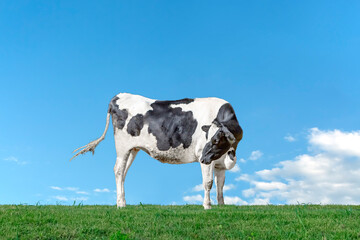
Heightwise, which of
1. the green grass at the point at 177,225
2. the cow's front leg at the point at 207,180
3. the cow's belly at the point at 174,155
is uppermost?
the cow's belly at the point at 174,155

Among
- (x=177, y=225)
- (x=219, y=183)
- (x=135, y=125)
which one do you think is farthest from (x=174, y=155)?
(x=177, y=225)

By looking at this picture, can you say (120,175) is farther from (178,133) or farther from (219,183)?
(219,183)

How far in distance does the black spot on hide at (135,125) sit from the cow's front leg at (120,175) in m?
0.62

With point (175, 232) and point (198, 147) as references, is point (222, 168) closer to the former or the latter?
point (198, 147)

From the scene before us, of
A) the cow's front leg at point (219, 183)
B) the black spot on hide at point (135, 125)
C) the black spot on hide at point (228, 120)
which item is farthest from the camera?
the cow's front leg at point (219, 183)

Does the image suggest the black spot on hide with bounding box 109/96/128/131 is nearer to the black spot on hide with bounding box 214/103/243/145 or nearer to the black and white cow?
the black and white cow

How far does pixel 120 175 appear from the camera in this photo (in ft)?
37.4

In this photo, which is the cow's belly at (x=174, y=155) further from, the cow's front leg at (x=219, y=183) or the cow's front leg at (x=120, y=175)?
the cow's front leg at (x=219, y=183)

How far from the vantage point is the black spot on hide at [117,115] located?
1161 cm

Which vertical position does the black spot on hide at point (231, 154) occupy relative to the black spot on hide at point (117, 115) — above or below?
below

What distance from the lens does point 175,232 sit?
24.2ft

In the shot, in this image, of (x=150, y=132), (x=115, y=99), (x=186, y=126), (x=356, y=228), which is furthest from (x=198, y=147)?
(x=356, y=228)

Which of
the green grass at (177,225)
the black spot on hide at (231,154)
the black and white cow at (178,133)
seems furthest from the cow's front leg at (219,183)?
the green grass at (177,225)

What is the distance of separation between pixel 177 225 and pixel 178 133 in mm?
3565
